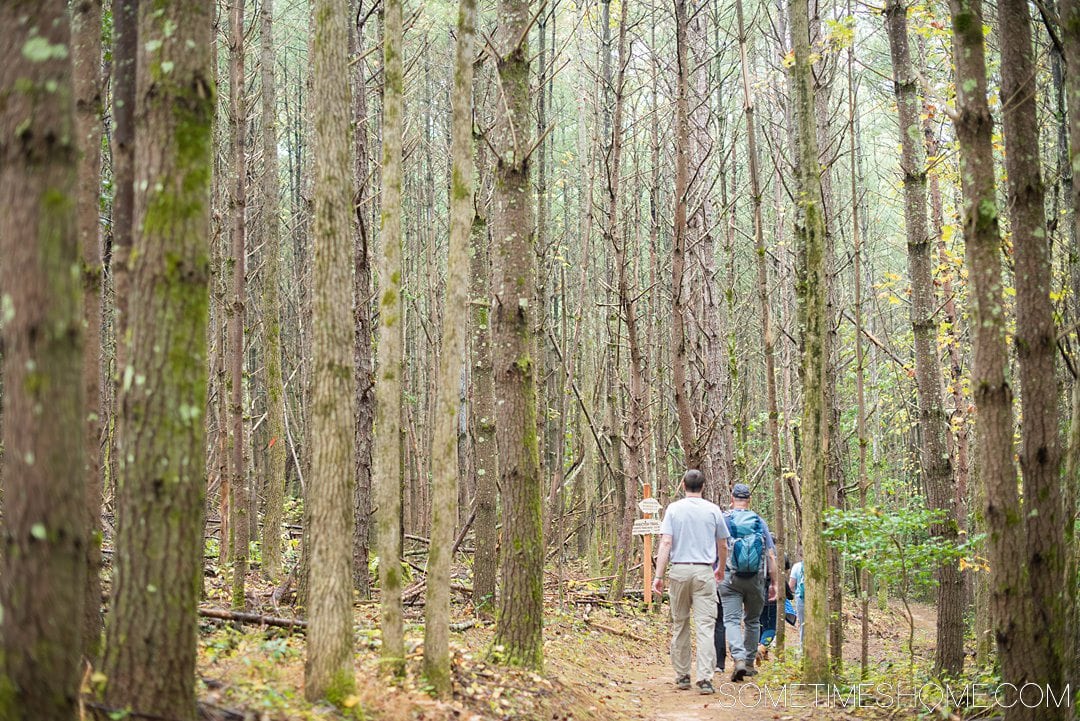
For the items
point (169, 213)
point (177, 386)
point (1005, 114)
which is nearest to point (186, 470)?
point (177, 386)

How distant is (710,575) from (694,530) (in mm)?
463

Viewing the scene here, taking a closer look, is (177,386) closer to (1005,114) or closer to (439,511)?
(439,511)

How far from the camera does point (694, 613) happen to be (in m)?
8.38

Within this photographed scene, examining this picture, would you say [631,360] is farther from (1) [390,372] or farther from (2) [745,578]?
(1) [390,372]

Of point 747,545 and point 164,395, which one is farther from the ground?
point 164,395

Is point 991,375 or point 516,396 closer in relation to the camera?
point 991,375

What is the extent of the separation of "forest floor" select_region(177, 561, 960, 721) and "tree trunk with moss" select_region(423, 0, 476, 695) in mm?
378

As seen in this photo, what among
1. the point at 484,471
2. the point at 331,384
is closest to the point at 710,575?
the point at 484,471

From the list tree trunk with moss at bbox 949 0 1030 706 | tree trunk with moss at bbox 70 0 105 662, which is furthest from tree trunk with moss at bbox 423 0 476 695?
tree trunk with moss at bbox 949 0 1030 706

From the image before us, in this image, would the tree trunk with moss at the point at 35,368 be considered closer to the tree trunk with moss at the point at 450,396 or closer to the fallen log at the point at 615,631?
the tree trunk with moss at the point at 450,396

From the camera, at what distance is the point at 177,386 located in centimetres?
362

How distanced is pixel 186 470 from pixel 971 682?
6219mm

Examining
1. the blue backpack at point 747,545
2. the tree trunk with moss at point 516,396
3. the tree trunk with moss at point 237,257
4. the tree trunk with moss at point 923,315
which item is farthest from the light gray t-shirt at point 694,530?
the tree trunk with moss at point 237,257

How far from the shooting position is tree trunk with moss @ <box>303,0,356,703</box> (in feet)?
16.0
